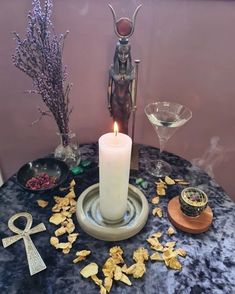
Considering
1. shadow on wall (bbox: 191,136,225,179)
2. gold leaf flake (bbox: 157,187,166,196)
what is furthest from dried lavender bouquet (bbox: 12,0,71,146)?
shadow on wall (bbox: 191,136,225,179)

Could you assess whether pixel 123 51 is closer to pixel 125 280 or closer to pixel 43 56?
pixel 43 56

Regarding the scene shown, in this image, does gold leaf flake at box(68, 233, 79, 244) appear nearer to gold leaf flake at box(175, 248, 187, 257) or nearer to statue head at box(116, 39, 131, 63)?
gold leaf flake at box(175, 248, 187, 257)

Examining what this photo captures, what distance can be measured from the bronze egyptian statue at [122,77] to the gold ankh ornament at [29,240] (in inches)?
13.7

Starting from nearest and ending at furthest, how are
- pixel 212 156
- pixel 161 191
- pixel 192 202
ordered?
pixel 192 202, pixel 161 191, pixel 212 156

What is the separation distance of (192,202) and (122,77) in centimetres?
34

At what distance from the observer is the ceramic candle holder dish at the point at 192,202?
0.63 meters

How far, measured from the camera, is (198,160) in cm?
110

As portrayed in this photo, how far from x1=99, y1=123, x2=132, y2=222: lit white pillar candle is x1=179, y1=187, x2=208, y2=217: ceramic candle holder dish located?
13 centimetres

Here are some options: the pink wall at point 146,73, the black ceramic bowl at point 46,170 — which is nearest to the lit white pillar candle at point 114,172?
the black ceramic bowl at point 46,170

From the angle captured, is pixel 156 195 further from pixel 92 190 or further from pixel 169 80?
pixel 169 80

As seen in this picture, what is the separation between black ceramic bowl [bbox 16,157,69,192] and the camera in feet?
2.48

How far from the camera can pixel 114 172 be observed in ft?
1.86

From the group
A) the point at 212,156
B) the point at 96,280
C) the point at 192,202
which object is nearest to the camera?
the point at 96,280

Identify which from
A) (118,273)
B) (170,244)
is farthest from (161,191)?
(118,273)
